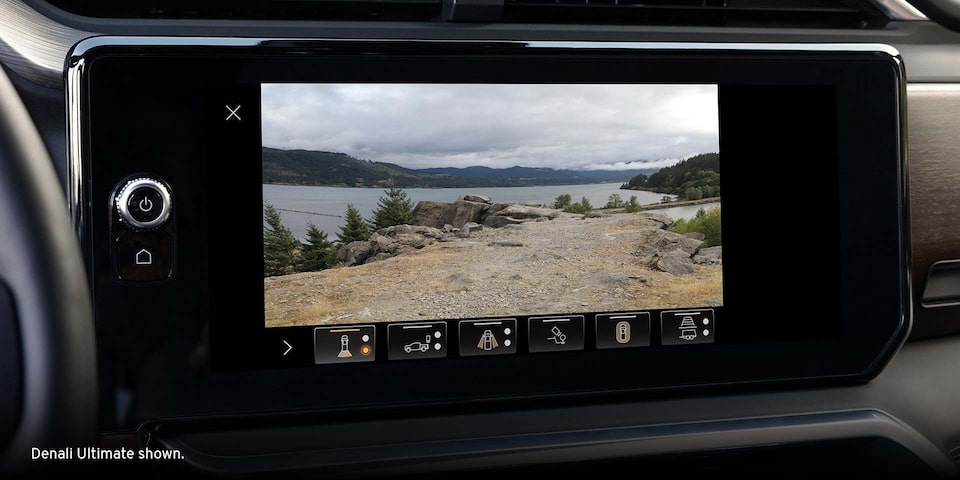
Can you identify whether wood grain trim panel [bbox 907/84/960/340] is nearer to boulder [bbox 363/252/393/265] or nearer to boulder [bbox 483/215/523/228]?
boulder [bbox 483/215/523/228]

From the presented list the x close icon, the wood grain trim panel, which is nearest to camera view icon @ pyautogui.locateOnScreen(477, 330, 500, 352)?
the x close icon

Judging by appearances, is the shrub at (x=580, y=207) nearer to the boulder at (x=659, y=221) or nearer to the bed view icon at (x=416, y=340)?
the boulder at (x=659, y=221)

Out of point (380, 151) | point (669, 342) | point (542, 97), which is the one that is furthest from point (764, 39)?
Answer: point (380, 151)

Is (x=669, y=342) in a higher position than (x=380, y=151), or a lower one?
lower

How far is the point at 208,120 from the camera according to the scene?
2.84ft

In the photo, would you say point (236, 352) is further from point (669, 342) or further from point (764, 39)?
point (764, 39)

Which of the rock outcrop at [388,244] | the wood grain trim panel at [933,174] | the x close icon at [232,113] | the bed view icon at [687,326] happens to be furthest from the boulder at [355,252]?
the wood grain trim panel at [933,174]

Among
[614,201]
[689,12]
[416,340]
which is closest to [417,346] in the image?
[416,340]

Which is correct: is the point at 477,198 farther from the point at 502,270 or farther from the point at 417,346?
the point at 417,346

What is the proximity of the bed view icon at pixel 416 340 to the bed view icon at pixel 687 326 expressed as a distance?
12.5 inches

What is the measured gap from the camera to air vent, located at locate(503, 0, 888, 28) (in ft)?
3.14

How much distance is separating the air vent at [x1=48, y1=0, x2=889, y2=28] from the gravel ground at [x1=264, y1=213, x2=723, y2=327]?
292mm

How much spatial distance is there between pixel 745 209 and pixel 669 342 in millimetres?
221

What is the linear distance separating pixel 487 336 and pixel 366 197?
0.25 m
